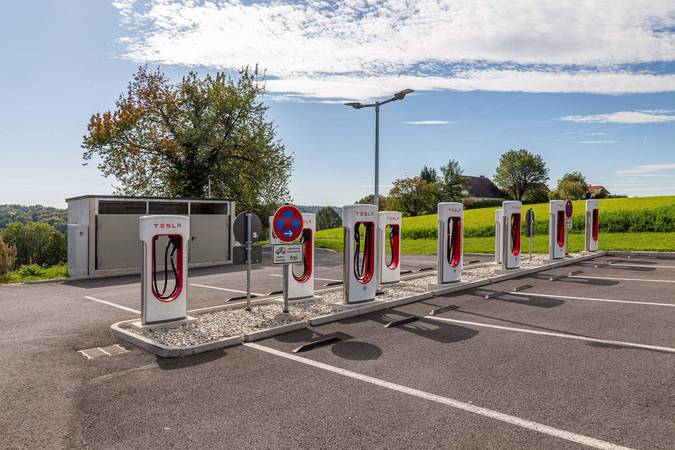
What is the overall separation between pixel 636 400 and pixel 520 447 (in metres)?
1.72

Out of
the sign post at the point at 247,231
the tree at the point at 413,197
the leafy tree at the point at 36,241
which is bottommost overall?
the leafy tree at the point at 36,241

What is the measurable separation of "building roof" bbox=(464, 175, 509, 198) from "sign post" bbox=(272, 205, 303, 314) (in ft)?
281

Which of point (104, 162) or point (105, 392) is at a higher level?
point (104, 162)

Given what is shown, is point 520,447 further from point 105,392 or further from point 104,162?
point 104,162

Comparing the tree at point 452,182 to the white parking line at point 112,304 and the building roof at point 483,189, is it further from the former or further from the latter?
the white parking line at point 112,304

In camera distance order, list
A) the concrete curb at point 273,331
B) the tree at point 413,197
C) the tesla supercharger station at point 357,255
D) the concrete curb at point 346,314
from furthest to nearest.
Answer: the tree at point 413,197 → the tesla supercharger station at point 357,255 → the concrete curb at point 346,314 → the concrete curb at point 273,331

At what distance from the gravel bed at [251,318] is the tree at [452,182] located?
6661 cm

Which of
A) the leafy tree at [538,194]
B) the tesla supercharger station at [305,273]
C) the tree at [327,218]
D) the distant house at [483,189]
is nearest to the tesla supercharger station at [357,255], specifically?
the tesla supercharger station at [305,273]

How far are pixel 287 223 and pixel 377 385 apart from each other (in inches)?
163

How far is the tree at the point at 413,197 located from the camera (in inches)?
2852

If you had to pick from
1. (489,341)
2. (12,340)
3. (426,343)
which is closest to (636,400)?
(489,341)

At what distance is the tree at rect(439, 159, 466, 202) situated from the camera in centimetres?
7644

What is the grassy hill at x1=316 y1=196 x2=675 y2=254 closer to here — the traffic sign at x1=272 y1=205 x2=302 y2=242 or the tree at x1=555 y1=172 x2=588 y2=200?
the traffic sign at x1=272 y1=205 x2=302 y2=242

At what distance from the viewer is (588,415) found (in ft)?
14.1
